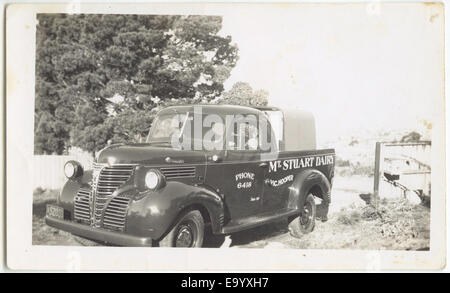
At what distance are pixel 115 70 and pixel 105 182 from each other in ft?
4.38

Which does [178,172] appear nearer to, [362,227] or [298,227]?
[298,227]

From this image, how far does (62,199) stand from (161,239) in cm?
113

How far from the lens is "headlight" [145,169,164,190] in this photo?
11.2 ft

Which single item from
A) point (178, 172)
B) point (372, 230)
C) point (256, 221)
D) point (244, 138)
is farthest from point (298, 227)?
point (178, 172)

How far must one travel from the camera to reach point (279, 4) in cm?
427

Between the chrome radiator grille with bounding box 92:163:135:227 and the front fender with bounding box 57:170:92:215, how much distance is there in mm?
220

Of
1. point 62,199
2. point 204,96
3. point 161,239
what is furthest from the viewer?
point 204,96

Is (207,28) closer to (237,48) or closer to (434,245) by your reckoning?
(237,48)

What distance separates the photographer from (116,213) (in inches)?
136

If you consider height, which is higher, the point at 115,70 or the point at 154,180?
the point at 115,70

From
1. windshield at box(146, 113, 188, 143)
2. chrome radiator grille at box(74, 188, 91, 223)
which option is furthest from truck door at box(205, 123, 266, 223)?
chrome radiator grille at box(74, 188, 91, 223)

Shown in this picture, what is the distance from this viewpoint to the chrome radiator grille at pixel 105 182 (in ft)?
11.7

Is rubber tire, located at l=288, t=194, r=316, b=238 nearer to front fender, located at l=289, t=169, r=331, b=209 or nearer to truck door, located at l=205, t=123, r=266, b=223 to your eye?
front fender, located at l=289, t=169, r=331, b=209

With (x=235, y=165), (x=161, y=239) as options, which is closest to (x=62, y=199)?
(x=161, y=239)
